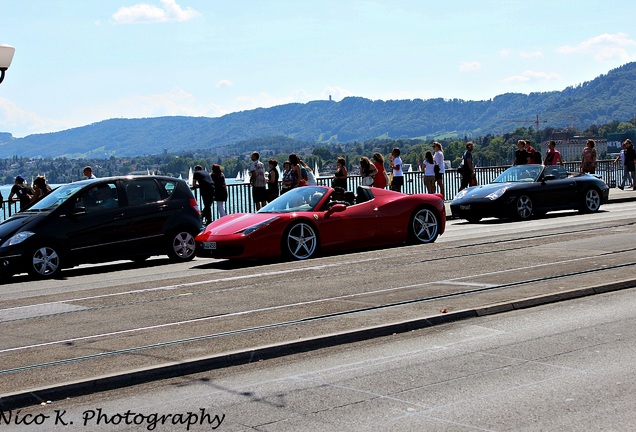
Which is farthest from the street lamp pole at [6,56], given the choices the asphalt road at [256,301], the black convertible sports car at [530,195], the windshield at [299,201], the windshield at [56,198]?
the black convertible sports car at [530,195]

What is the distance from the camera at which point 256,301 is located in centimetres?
1155

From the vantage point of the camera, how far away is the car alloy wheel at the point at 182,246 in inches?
701

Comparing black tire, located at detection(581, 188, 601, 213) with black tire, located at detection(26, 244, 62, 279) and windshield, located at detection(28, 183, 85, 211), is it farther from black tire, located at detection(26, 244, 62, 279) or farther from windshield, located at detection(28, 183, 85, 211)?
black tire, located at detection(26, 244, 62, 279)

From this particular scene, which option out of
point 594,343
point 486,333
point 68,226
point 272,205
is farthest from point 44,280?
point 594,343

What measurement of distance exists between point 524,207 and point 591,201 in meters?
2.47

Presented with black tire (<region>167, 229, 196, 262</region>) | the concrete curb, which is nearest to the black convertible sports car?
black tire (<region>167, 229, 196, 262</region>)

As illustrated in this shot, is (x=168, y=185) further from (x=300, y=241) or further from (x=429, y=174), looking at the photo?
(x=429, y=174)

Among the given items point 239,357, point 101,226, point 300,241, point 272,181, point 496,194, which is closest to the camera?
point 239,357

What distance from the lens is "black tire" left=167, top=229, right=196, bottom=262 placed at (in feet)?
58.4

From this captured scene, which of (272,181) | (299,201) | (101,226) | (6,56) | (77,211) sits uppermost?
(6,56)

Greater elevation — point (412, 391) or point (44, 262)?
point (44, 262)

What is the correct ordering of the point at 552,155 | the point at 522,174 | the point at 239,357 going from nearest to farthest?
the point at 239,357 → the point at 522,174 → the point at 552,155

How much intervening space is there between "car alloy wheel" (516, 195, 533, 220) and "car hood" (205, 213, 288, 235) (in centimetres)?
909

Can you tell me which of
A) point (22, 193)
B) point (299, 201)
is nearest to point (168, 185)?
point (299, 201)
